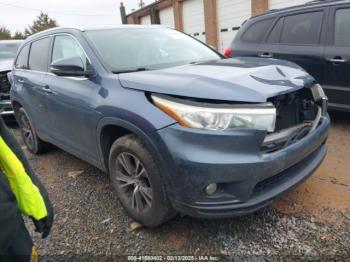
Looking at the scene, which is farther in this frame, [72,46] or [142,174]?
[72,46]

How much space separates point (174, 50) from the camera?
11.3 feet

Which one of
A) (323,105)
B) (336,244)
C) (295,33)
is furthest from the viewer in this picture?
(295,33)

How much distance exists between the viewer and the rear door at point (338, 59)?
434 centimetres

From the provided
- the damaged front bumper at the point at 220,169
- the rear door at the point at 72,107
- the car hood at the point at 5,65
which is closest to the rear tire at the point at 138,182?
the damaged front bumper at the point at 220,169

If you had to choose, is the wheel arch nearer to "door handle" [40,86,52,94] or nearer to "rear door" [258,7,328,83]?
"door handle" [40,86,52,94]

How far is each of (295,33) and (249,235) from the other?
3.57m

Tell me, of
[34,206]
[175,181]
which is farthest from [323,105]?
[34,206]

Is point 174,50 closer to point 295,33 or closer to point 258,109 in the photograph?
point 258,109

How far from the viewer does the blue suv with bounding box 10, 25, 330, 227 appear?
2104 millimetres

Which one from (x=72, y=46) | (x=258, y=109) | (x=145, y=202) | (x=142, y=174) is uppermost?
(x=72, y=46)

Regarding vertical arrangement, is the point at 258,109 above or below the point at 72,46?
below

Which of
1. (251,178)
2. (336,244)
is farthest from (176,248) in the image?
(336,244)

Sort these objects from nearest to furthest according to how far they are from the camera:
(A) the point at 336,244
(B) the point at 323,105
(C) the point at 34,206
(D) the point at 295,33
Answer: (C) the point at 34,206
(A) the point at 336,244
(B) the point at 323,105
(D) the point at 295,33

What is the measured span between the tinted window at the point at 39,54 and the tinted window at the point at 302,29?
11.3 feet
